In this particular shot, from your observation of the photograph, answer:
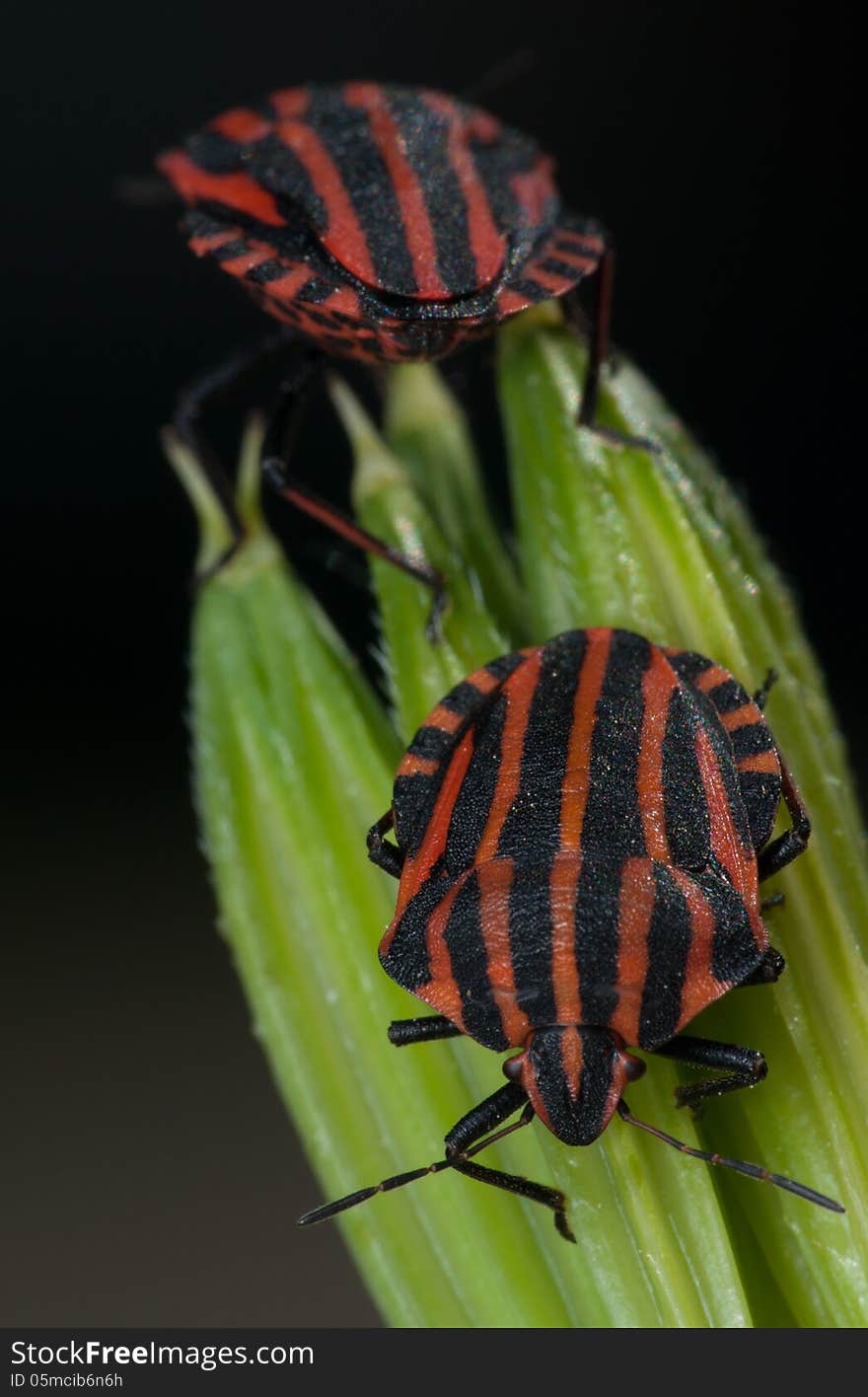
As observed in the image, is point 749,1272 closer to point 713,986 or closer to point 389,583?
point 713,986

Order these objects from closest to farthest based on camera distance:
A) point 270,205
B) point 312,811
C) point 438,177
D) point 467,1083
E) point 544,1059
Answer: point 544,1059, point 467,1083, point 312,811, point 438,177, point 270,205

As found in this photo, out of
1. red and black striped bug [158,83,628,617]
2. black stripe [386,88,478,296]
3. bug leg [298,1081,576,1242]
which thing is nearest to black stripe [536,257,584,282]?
red and black striped bug [158,83,628,617]

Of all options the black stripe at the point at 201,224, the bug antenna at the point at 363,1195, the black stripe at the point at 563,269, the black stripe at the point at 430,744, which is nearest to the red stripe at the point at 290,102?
the black stripe at the point at 201,224

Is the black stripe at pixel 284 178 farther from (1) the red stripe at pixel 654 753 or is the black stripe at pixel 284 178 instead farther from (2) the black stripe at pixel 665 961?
(2) the black stripe at pixel 665 961

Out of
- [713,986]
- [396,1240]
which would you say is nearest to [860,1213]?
[713,986]

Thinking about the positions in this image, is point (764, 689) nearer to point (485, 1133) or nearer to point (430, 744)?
point (430, 744)

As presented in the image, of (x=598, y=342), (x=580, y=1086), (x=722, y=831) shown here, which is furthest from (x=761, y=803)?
(x=598, y=342)
